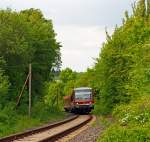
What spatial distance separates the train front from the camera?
6825cm

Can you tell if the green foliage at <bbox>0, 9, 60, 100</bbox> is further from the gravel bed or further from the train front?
the gravel bed

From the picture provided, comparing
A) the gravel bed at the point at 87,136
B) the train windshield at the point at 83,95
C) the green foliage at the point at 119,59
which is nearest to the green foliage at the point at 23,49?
the green foliage at the point at 119,59

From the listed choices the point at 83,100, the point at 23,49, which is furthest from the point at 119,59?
the point at 83,100

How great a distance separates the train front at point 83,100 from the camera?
68.2m

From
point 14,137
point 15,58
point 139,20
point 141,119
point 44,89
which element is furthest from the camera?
point 44,89

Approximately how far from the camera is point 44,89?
61.8 m

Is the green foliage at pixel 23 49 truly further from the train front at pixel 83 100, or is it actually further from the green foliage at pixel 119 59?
the train front at pixel 83 100

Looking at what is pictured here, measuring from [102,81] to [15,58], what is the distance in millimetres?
8557

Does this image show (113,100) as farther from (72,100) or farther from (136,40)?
(72,100)

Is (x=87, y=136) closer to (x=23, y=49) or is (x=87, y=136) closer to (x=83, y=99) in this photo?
(x=23, y=49)

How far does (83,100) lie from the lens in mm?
68438

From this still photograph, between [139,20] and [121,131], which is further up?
[139,20]

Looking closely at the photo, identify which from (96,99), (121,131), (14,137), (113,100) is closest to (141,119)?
(121,131)

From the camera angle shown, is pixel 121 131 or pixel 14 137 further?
pixel 14 137
